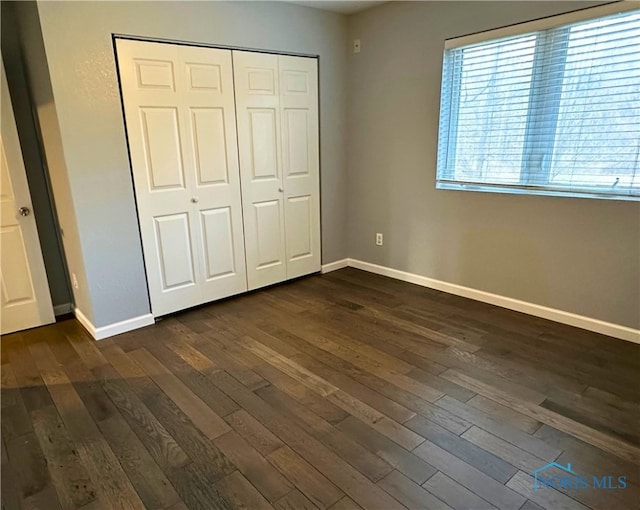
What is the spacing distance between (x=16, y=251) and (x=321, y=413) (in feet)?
8.44

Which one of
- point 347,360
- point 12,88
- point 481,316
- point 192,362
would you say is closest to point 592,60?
point 481,316

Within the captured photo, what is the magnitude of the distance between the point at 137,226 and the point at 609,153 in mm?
3185

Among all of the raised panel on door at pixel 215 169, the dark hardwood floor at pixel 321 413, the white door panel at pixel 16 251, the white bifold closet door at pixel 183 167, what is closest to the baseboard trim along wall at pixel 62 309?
the white door panel at pixel 16 251

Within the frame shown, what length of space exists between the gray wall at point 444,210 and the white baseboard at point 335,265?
15cm

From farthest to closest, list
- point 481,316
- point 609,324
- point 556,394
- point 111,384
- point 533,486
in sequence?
point 481,316
point 609,324
point 111,384
point 556,394
point 533,486

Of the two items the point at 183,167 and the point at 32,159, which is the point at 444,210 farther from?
the point at 32,159

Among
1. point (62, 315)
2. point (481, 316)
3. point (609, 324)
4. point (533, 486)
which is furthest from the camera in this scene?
point (62, 315)

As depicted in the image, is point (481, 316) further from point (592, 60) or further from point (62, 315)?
point (62, 315)

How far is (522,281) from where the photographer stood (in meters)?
3.17

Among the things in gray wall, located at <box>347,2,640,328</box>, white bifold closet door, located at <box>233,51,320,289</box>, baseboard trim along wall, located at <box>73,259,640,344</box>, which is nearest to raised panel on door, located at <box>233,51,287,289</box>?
white bifold closet door, located at <box>233,51,320,289</box>

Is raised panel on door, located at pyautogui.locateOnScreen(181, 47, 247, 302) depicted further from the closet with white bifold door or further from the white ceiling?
the white ceiling

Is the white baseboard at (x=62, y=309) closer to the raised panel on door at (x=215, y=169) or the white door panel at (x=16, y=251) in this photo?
the white door panel at (x=16, y=251)

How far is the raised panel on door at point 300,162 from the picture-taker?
3.65 metres

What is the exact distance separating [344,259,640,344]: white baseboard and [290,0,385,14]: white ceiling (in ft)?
7.77
